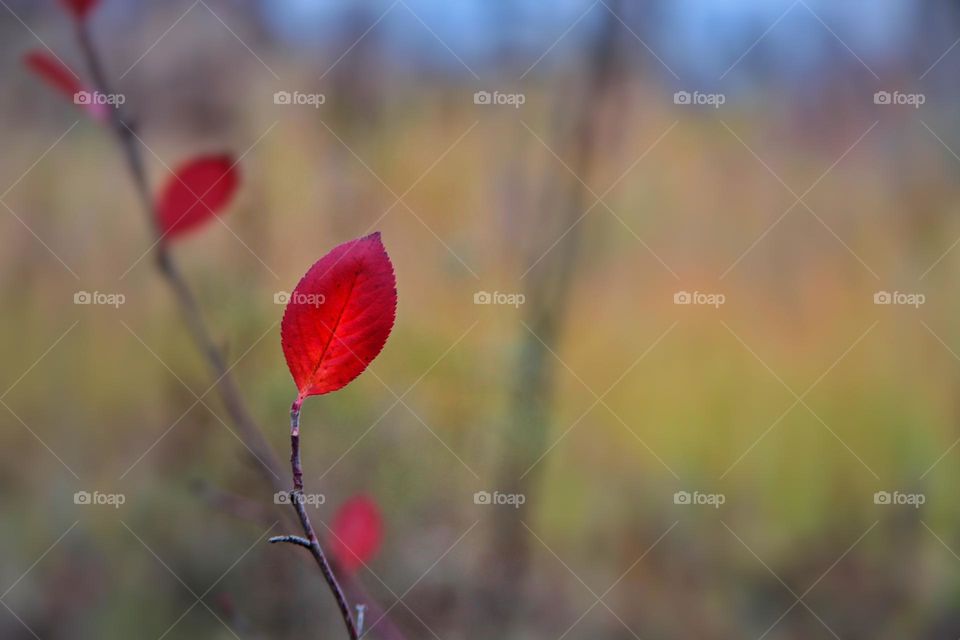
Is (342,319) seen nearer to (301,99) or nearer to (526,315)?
(526,315)

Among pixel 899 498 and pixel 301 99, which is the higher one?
pixel 301 99

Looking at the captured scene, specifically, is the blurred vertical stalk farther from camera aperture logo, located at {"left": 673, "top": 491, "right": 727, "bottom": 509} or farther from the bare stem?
the bare stem

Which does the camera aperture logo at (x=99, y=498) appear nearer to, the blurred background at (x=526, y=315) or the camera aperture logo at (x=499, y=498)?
the blurred background at (x=526, y=315)

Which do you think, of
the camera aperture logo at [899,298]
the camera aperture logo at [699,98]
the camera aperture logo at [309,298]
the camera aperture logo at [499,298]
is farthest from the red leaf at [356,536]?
the camera aperture logo at [899,298]

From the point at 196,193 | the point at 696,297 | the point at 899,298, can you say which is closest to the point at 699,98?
the point at 696,297

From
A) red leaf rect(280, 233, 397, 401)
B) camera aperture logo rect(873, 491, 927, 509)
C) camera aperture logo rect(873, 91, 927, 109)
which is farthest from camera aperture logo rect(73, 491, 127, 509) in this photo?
camera aperture logo rect(873, 91, 927, 109)

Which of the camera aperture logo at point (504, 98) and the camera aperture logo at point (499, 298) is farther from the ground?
the camera aperture logo at point (504, 98)
